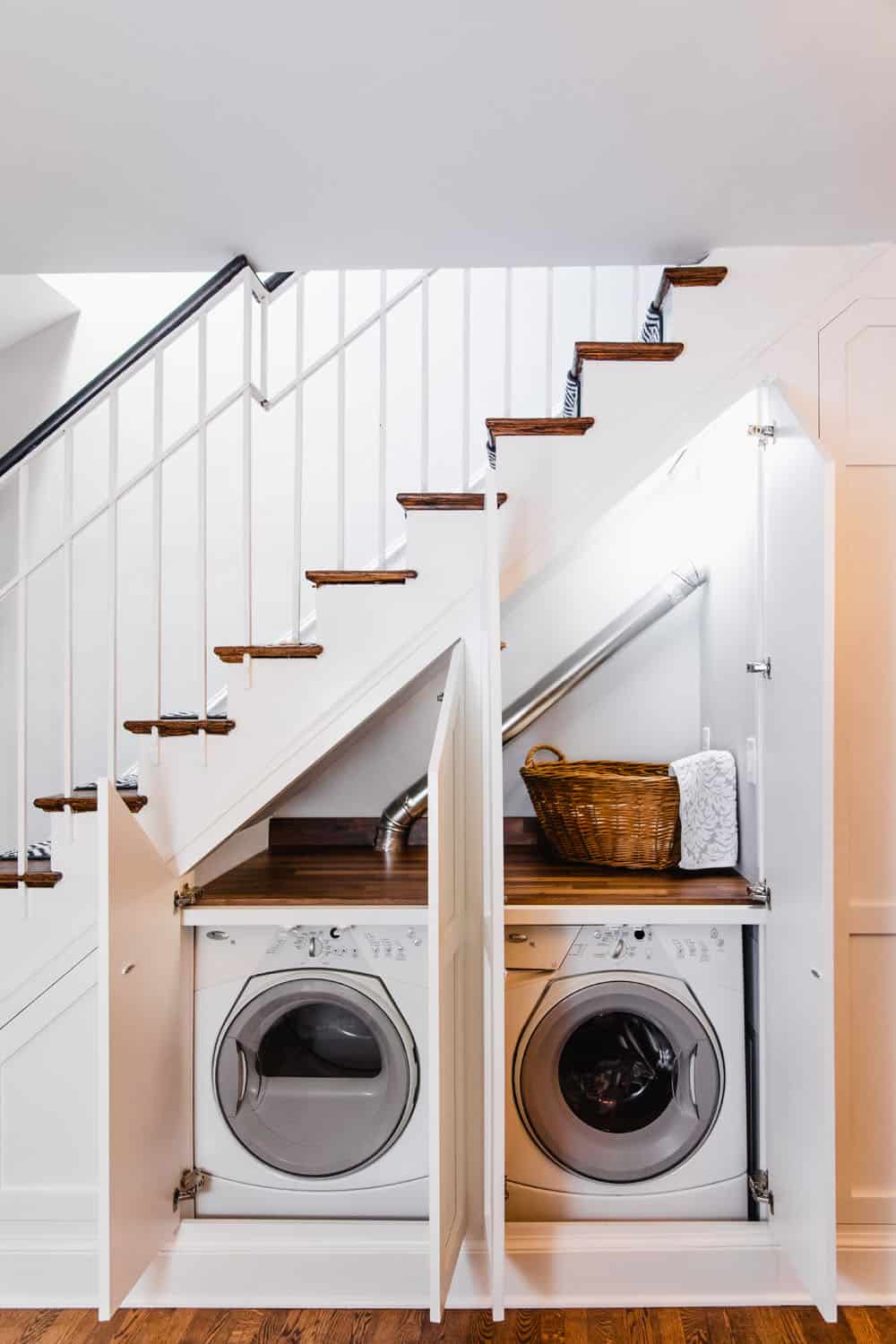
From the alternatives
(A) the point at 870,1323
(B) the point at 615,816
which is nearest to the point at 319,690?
(B) the point at 615,816

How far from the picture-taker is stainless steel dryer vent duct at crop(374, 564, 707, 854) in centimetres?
297

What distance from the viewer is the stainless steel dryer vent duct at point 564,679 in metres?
2.97

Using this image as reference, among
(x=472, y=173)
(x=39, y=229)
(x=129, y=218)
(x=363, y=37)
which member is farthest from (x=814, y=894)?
(x=39, y=229)

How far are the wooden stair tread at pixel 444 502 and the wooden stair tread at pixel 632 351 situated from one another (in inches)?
16.1

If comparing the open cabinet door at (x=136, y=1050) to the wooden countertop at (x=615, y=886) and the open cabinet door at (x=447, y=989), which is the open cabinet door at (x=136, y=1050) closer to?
the open cabinet door at (x=447, y=989)

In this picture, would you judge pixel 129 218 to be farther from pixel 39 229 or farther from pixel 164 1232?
pixel 164 1232

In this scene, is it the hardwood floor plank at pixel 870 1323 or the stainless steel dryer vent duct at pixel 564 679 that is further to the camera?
the stainless steel dryer vent duct at pixel 564 679

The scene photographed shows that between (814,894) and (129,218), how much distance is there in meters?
1.99

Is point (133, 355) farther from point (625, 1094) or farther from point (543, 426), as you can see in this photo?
point (625, 1094)

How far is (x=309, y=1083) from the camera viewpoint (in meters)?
2.39

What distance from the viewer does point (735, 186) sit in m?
1.98

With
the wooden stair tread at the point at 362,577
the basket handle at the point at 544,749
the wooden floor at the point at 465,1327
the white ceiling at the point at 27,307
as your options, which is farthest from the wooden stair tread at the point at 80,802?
the white ceiling at the point at 27,307

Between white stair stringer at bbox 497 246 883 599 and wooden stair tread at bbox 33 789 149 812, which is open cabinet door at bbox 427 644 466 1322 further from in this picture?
wooden stair tread at bbox 33 789 149 812

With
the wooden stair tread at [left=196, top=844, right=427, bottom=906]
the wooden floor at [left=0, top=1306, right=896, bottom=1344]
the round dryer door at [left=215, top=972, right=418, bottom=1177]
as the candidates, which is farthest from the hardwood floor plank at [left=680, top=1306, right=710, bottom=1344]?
the wooden stair tread at [left=196, top=844, right=427, bottom=906]
